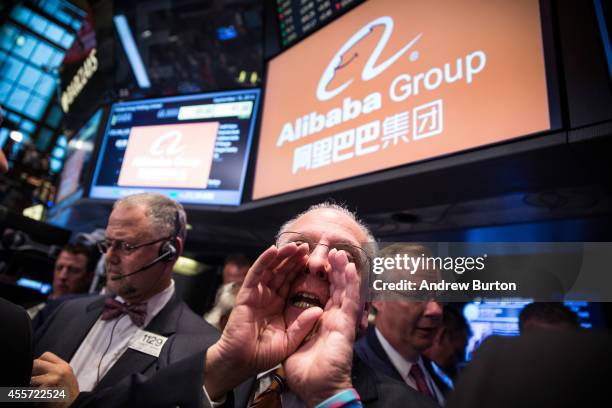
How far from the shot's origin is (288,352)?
1.01 metres

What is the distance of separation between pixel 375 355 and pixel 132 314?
3.67ft

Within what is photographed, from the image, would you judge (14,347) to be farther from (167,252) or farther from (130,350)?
(167,252)

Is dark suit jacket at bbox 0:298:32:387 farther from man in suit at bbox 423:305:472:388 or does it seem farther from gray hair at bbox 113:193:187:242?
man in suit at bbox 423:305:472:388

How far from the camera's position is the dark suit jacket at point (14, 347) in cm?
63

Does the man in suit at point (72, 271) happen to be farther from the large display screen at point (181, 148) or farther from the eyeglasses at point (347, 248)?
the eyeglasses at point (347, 248)

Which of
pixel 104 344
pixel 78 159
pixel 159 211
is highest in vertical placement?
pixel 78 159

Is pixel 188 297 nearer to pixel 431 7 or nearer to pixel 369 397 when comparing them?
pixel 369 397

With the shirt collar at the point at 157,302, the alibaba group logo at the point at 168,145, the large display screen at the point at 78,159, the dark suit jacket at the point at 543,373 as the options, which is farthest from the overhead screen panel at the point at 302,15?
the dark suit jacket at the point at 543,373

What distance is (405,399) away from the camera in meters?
1.03

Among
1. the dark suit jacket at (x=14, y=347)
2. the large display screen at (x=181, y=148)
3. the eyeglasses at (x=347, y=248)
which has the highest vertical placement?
the large display screen at (x=181, y=148)

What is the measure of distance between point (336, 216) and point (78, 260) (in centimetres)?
253

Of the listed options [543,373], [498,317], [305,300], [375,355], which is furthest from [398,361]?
[543,373]

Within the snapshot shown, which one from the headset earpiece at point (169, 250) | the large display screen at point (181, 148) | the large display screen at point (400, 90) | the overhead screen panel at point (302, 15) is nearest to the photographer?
the large display screen at point (400, 90)

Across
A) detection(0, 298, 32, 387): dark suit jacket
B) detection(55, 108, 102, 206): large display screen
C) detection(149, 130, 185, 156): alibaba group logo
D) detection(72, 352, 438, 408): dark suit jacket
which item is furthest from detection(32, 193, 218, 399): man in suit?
detection(55, 108, 102, 206): large display screen
